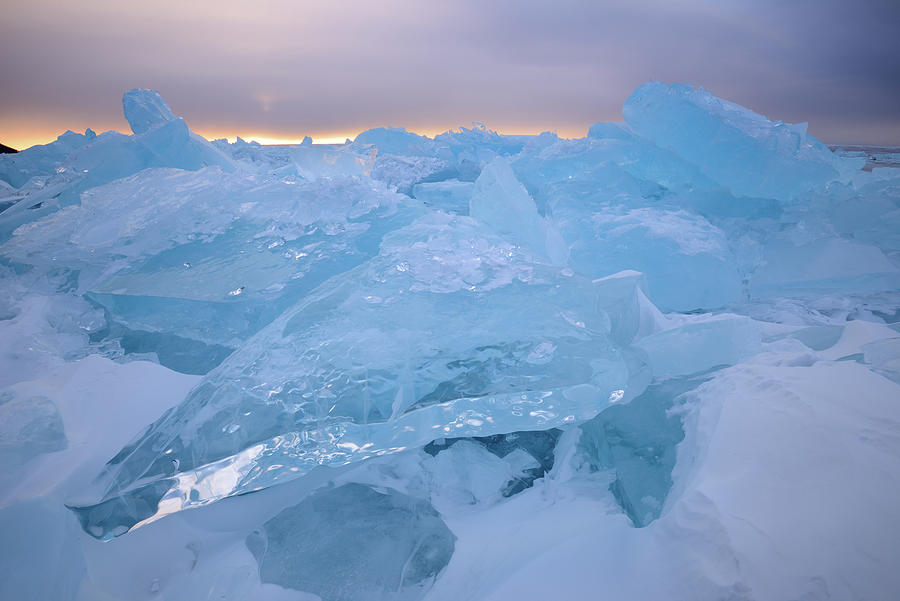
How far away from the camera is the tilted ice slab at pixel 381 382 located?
1111mm

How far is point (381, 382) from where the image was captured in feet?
4.23

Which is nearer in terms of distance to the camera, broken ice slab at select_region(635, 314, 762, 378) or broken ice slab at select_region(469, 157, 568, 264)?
broken ice slab at select_region(635, 314, 762, 378)

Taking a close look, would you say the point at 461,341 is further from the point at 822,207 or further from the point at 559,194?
the point at 822,207

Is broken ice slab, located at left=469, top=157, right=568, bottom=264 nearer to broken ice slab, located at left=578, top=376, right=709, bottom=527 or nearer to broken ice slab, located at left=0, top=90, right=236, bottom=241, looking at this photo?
broken ice slab, located at left=578, top=376, right=709, bottom=527

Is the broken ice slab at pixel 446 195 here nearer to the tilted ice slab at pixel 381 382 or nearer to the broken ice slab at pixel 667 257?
the broken ice slab at pixel 667 257

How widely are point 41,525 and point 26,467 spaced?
0.25 meters

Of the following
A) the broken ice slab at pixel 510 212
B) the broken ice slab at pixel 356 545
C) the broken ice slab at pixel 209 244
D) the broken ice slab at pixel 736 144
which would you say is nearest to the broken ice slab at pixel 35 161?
the broken ice slab at pixel 209 244

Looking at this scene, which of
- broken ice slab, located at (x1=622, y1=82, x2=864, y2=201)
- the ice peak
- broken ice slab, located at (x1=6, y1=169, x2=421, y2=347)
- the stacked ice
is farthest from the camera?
the ice peak

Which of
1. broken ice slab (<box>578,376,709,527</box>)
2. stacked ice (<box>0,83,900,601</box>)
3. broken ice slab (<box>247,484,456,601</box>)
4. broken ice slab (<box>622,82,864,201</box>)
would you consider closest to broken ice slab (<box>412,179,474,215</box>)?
broken ice slab (<box>622,82,864,201</box>)

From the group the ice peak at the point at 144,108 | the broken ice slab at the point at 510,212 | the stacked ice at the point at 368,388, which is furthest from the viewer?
the ice peak at the point at 144,108

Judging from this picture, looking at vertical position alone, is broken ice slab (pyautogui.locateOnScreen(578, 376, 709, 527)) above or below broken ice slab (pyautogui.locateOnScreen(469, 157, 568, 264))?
below

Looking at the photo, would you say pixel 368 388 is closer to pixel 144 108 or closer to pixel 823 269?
pixel 823 269

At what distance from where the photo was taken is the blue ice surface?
121 centimetres

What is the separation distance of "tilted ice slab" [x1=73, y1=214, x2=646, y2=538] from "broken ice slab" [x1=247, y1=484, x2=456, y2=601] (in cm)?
21
